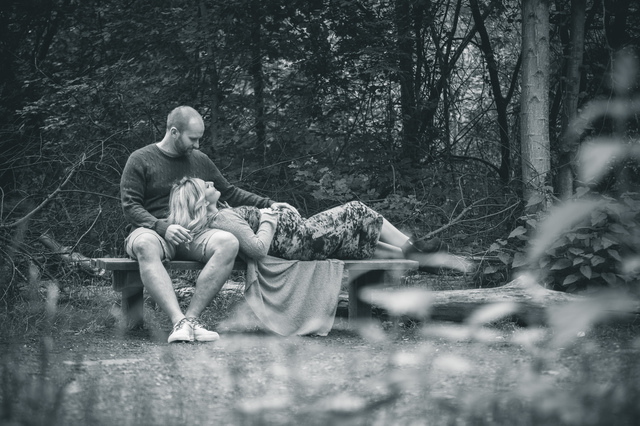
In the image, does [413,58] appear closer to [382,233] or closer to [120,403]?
[382,233]

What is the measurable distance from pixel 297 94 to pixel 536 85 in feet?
9.55

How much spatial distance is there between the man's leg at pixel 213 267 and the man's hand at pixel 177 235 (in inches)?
5.8

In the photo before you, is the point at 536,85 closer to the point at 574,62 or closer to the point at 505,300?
the point at 574,62

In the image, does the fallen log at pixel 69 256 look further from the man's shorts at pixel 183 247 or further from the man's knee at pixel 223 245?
the man's knee at pixel 223 245

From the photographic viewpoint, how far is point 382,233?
582 cm

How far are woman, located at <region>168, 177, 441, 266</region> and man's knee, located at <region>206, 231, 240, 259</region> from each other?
0.08 m

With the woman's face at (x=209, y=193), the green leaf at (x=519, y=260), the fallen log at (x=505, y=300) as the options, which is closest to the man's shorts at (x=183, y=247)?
the woman's face at (x=209, y=193)

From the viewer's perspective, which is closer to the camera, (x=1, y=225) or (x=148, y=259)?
(x=148, y=259)

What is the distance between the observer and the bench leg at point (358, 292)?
5613mm

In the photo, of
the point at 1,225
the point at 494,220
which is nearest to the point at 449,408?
the point at 1,225

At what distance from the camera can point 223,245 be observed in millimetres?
5113

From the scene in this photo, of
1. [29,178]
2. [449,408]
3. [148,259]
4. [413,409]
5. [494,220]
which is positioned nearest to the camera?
[449,408]

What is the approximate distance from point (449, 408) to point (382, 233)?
4315mm

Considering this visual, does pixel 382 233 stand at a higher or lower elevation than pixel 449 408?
higher
